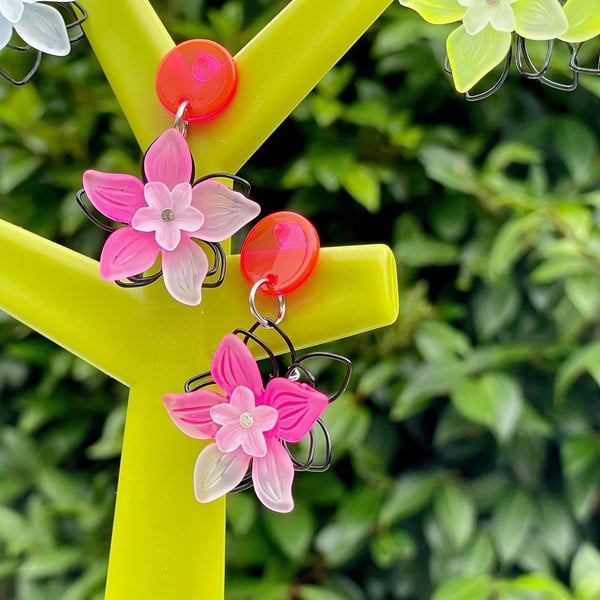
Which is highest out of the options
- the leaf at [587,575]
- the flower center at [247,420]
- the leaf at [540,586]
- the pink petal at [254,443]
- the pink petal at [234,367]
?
the pink petal at [234,367]

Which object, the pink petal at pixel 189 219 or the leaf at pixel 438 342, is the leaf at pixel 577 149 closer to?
the leaf at pixel 438 342

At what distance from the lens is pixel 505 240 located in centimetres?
64

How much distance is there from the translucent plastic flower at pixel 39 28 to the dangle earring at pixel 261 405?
0.11m

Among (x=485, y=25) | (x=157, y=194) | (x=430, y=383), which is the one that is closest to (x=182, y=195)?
(x=157, y=194)

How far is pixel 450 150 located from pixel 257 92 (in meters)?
0.44

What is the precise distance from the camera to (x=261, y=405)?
28 centimetres

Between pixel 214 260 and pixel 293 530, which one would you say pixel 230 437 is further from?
pixel 293 530

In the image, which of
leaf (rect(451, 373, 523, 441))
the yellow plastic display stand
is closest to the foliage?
leaf (rect(451, 373, 523, 441))

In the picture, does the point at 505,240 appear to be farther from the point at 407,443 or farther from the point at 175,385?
the point at 175,385

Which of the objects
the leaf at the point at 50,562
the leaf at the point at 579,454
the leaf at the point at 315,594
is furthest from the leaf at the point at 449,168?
the leaf at the point at 50,562

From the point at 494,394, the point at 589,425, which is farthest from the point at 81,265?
the point at 589,425

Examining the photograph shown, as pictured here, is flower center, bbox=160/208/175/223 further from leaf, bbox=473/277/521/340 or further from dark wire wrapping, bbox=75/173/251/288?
leaf, bbox=473/277/521/340

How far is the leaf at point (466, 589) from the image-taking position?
1.95 ft

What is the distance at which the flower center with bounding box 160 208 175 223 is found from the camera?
29 cm
